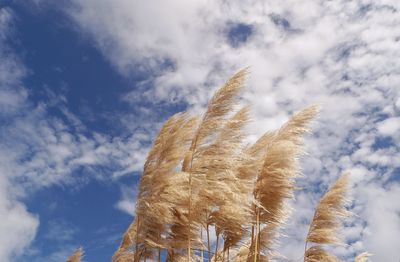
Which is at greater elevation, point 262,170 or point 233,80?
point 233,80

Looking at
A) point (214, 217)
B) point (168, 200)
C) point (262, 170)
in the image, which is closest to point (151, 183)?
point (168, 200)

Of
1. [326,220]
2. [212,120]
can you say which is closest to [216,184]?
[212,120]

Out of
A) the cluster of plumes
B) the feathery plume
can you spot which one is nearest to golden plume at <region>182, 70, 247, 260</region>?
the cluster of plumes

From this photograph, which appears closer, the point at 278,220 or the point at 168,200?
the point at 168,200

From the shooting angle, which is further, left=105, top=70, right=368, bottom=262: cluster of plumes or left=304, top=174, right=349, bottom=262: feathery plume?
left=304, top=174, right=349, bottom=262: feathery plume

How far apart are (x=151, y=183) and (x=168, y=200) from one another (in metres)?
0.32

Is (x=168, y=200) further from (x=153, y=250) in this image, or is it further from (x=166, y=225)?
(x=153, y=250)

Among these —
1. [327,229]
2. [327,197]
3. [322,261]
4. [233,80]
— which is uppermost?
[233,80]

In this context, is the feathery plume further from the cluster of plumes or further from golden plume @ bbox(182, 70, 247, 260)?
golden plume @ bbox(182, 70, 247, 260)

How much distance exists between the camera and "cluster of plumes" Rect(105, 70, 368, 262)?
587cm

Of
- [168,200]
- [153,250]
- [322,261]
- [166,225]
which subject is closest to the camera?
[168,200]

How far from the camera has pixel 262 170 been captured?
672cm

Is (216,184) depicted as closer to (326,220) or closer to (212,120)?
(212,120)

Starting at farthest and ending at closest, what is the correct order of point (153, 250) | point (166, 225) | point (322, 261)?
point (322, 261), point (153, 250), point (166, 225)
